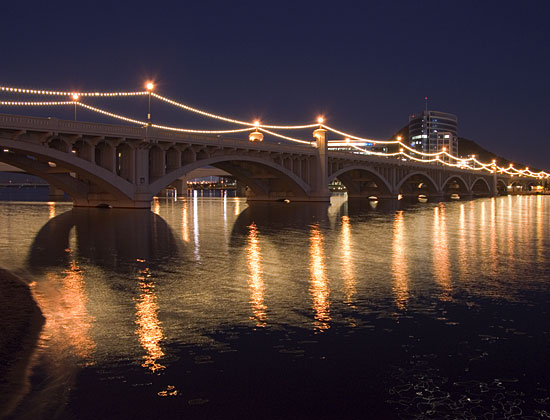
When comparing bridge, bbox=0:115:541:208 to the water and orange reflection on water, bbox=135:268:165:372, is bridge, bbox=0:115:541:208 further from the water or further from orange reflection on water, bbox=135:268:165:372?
orange reflection on water, bbox=135:268:165:372

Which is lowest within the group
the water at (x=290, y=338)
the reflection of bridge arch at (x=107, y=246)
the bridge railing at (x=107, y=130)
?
the water at (x=290, y=338)

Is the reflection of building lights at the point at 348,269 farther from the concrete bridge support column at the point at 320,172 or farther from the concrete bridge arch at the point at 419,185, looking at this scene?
the concrete bridge arch at the point at 419,185

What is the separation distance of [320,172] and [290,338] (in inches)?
2725

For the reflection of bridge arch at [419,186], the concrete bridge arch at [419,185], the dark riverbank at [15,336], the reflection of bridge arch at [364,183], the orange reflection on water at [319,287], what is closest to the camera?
the dark riverbank at [15,336]

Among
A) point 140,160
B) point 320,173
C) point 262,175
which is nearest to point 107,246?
point 140,160

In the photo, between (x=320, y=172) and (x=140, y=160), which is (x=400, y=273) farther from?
(x=320, y=172)

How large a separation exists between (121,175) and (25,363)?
1737 inches

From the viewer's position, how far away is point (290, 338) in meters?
7.70

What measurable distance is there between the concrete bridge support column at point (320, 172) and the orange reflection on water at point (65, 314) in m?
62.9

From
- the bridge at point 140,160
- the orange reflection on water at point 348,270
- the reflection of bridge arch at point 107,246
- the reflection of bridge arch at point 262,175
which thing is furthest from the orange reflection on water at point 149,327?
the reflection of bridge arch at point 262,175

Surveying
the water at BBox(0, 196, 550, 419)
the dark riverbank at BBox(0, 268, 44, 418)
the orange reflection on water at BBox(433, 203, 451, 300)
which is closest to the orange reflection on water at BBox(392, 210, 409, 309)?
the water at BBox(0, 196, 550, 419)

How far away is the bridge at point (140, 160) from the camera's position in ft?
135

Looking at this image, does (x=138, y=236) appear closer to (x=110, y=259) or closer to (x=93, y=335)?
(x=110, y=259)

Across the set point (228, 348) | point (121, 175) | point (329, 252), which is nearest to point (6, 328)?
point (228, 348)
